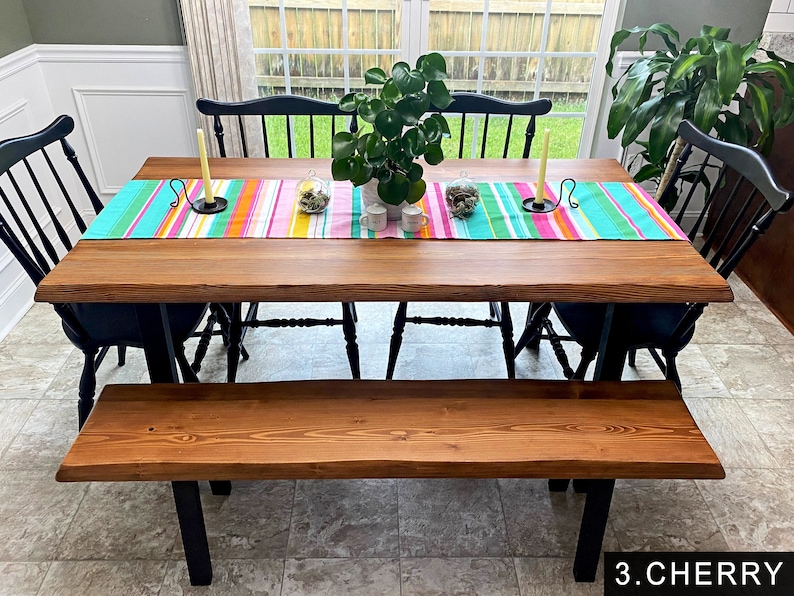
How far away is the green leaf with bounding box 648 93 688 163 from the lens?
2.58 m

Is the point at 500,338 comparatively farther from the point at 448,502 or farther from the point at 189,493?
the point at 189,493

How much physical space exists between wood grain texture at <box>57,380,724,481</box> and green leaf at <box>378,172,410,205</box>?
0.49 m

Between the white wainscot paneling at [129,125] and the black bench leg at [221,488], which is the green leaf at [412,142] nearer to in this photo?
→ the black bench leg at [221,488]

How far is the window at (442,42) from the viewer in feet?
9.86

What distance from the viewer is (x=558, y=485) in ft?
6.25

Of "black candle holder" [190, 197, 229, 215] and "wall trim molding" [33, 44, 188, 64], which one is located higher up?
"wall trim molding" [33, 44, 188, 64]

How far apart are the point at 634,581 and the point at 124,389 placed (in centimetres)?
146

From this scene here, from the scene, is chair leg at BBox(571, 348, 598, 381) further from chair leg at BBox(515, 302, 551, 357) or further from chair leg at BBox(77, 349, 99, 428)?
chair leg at BBox(77, 349, 99, 428)

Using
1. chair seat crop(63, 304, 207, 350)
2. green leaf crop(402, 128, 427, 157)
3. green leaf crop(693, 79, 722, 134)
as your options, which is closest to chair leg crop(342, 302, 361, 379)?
chair seat crop(63, 304, 207, 350)

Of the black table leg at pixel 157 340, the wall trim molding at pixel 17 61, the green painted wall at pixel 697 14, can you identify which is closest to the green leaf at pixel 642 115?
the green painted wall at pixel 697 14

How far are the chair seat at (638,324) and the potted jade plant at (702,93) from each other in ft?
3.12

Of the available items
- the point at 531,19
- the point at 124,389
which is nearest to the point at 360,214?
the point at 124,389

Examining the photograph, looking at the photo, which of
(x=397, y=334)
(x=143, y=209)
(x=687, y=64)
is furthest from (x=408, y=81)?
(x=687, y=64)

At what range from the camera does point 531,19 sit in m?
3.06
